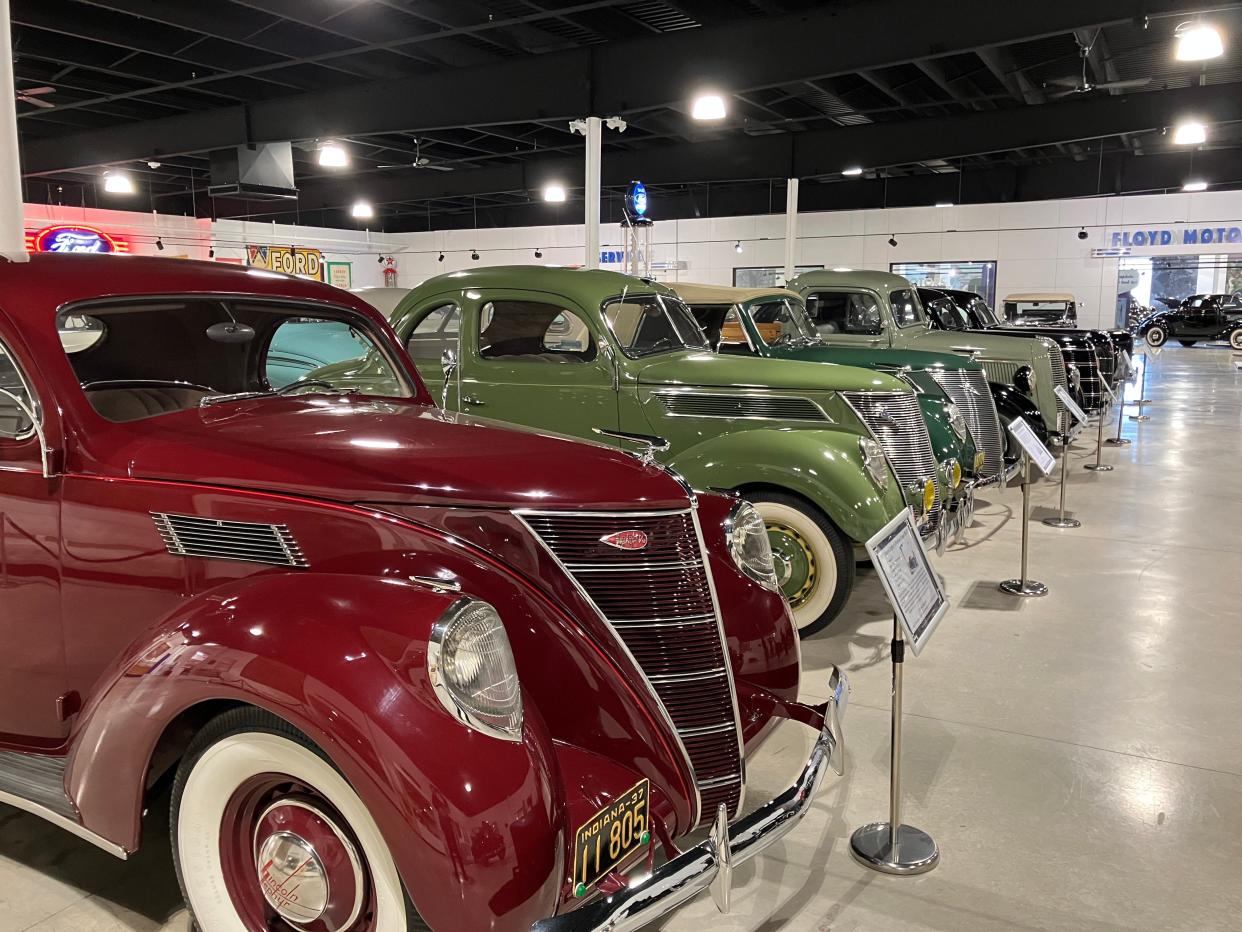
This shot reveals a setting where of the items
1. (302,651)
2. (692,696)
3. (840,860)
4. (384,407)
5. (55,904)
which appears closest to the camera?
(302,651)

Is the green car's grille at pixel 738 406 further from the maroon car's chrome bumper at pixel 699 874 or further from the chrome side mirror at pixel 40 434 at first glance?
the chrome side mirror at pixel 40 434

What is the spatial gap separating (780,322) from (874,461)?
3298mm

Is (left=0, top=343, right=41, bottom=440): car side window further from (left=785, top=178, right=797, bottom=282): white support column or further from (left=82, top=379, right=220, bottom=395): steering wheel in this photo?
(left=785, top=178, right=797, bottom=282): white support column

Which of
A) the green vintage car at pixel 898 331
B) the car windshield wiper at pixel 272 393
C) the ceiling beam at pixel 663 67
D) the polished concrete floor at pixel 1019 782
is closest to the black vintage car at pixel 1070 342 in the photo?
the green vintage car at pixel 898 331

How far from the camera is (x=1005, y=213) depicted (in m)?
21.1

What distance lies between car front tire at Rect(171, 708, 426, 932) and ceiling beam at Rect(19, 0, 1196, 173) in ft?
30.2

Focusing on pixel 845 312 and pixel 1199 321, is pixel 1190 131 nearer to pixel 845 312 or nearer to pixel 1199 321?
pixel 845 312

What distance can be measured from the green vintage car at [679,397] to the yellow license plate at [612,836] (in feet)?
8.48

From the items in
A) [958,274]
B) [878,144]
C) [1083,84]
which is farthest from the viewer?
[958,274]

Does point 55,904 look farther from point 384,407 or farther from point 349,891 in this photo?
point 384,407

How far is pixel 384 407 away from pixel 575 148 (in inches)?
630

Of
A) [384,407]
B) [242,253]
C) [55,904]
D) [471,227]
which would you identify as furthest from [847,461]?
[471,227]

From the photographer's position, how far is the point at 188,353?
9.74ft

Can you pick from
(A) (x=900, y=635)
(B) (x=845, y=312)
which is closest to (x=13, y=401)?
(A) (x=900, y=635)
